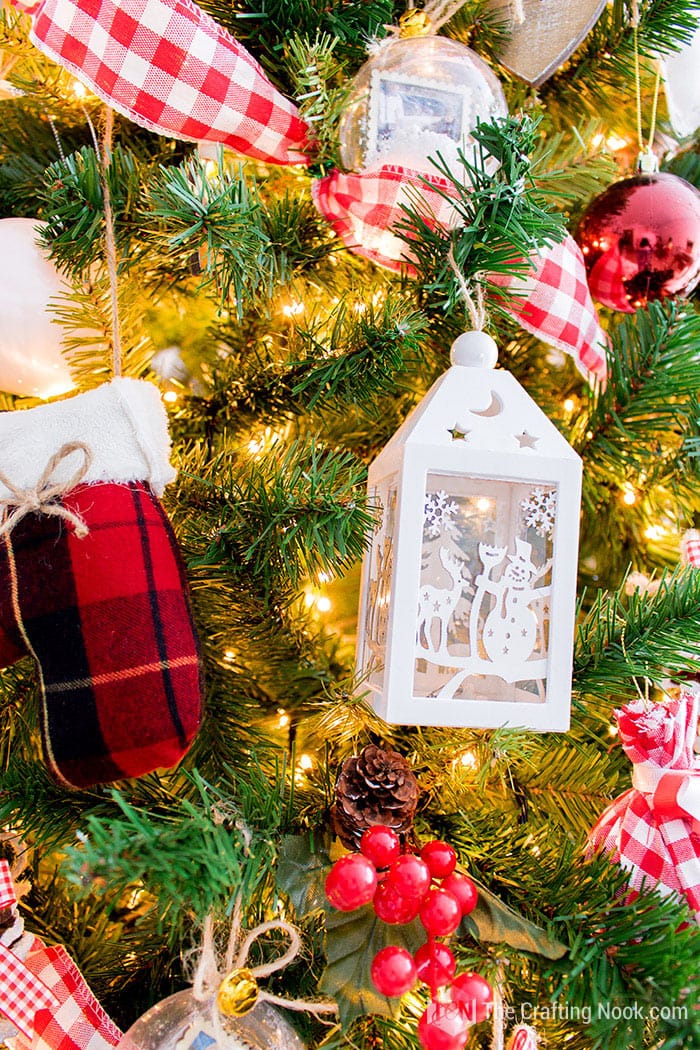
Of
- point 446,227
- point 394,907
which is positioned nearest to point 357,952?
point 394,907

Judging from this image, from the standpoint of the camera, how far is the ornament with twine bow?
520mm

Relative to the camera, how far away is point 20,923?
1.94ft

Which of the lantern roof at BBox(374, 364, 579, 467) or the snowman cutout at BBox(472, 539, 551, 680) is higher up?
the lantern roof at BBox(374, 364, 579, 467)

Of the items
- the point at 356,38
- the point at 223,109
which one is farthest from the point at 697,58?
the point at 223,109

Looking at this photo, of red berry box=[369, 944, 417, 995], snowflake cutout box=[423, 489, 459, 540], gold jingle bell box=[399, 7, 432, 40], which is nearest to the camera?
red berry box=[369, 944, 417, 995]

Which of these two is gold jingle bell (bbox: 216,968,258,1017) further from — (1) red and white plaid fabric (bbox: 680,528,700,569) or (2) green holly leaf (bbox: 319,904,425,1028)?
(1) red and white plaid fabric (bbox: 680,528,700,569)

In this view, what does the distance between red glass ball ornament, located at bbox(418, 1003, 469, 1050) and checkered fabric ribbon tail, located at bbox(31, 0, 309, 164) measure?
2.30 feet

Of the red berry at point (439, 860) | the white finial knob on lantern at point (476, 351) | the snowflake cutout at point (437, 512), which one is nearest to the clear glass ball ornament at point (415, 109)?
the white finial knob on lantern at point (476, 351)

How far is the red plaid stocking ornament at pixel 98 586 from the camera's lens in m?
0.57

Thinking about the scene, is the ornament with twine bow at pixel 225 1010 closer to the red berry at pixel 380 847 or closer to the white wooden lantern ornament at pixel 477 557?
the red berry at pixel 380 847

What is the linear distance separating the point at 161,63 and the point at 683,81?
1.93 feet

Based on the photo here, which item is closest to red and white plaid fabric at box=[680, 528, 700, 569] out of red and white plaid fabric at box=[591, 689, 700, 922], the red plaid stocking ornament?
red and white plaid fabric at box=[591, 689, 700, 922]

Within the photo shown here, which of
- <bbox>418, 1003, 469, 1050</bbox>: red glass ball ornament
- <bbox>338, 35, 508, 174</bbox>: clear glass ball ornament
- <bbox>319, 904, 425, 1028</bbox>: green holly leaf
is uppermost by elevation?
<bbox>338, 35, 508, 174</bbox>: clear glass ball ornament

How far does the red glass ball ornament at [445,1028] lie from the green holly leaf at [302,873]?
0.11m
